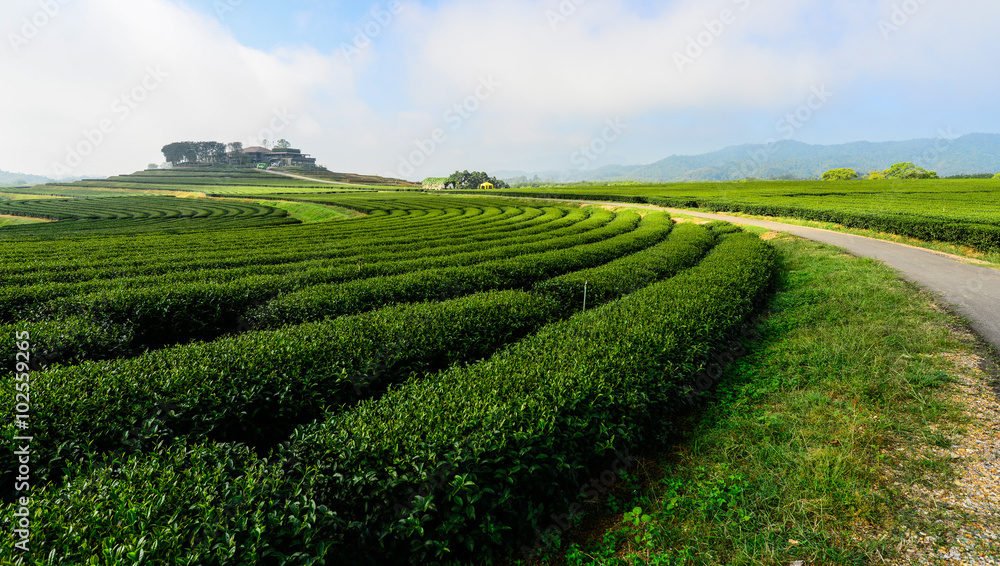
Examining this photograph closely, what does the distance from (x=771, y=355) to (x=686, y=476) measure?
4755 mm

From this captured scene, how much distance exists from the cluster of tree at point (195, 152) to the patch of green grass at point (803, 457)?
19499cm

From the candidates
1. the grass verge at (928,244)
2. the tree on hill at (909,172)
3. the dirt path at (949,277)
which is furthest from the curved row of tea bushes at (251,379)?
the tree on hill at (909,172)

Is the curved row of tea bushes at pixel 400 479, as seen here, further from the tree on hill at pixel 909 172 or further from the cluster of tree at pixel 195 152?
the cluster of tree at pixel 195 152

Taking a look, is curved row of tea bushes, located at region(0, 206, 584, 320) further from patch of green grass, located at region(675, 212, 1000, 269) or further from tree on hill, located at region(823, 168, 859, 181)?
tree on hill, located at region(823, 168, 859, 181)

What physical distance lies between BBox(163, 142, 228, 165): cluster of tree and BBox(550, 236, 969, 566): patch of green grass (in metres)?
195

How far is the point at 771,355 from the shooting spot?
8.66 metres

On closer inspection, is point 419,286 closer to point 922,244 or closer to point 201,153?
point 922,244

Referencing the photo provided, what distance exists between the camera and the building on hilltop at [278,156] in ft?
533

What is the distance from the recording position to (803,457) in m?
5.17

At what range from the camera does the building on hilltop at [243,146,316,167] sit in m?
162

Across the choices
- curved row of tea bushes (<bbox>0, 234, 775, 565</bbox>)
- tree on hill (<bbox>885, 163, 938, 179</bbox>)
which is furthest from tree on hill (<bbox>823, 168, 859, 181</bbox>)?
curved row of tea bushes (<bbox>0, 234, 775, 565</bbox>)

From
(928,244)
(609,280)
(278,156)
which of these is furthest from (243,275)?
(278,156)

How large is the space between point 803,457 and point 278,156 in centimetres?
19383

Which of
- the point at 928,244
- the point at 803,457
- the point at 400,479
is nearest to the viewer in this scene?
the point at 400,479
